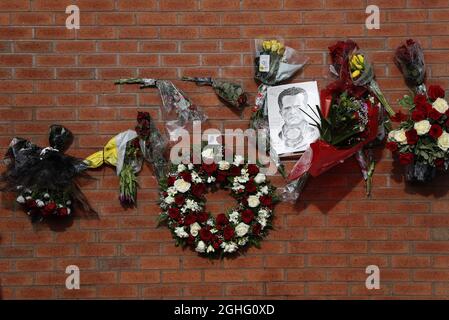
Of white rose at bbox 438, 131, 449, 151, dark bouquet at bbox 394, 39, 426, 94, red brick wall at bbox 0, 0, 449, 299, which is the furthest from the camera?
red brick wall at bbox 0, 0, 449, 299

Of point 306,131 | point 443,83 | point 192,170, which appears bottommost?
point 192,170

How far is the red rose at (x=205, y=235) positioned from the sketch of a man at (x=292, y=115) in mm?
695

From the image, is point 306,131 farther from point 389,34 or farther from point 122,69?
point 122,69

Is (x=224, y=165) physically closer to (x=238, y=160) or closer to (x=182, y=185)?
(x=238, y=160)

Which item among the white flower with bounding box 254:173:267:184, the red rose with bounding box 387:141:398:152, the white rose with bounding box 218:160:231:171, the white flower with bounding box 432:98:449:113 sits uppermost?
the white flower with bounding box 432:98:449:113

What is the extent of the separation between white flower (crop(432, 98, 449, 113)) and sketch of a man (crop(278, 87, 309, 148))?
0.72m

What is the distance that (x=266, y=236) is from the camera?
350 cm

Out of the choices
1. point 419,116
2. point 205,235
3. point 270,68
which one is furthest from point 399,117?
point 205,235

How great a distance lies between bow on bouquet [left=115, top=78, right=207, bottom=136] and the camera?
3.47 metres

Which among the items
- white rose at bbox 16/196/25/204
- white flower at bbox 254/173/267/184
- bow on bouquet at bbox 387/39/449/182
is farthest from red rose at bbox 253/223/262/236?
white rose at bbox 16/196/25/204

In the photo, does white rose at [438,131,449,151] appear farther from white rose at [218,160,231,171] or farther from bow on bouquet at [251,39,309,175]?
white rose at [218,160,231,171]

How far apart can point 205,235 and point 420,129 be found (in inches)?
53.3

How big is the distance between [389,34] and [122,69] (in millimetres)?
1598

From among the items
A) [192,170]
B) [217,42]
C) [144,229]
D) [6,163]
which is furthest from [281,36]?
[6,163]
